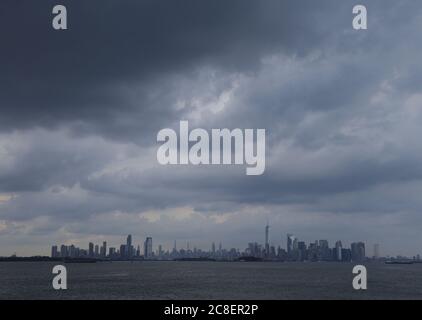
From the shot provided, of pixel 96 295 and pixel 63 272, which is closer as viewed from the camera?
pixel 63 272

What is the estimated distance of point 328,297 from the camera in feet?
374
